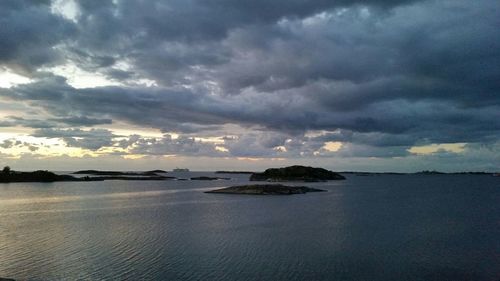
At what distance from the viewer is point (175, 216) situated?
65188 millimetres

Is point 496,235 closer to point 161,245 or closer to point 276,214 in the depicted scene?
point 276,214

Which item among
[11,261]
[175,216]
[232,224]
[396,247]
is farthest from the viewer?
[175,216]

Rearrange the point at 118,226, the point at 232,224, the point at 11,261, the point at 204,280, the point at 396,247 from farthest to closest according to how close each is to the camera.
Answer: the point at 232,224 → the point at 118,226 → the point at 396,247 → the point at 11,261 → the point at 204,280

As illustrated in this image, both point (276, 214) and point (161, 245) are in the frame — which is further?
point (276, 214)

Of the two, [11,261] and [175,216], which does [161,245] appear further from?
[175,216]

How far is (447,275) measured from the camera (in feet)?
93.8

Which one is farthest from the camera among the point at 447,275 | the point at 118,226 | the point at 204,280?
the point at 118,226

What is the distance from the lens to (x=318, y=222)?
189ft

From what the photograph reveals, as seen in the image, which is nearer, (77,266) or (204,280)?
(204,280)

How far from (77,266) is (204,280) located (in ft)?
35.9

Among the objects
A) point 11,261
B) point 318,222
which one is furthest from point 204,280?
point 318,222

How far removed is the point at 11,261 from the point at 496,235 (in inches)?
2078

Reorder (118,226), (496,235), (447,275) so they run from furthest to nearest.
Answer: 1. (118,226)
2. (496,235)
3. (447,275)

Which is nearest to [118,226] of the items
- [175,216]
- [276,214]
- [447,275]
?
[175,216]
